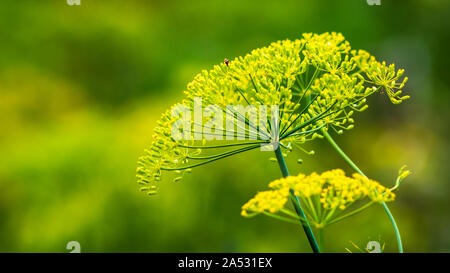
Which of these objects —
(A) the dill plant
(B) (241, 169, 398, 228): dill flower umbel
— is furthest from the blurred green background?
(B) (241, 169, 398, 228): dill flower umbel

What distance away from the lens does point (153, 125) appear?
436 centimetres

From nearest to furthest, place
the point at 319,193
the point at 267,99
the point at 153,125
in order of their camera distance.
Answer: the point at 319,193
the point at 267,99
the point at 153,125

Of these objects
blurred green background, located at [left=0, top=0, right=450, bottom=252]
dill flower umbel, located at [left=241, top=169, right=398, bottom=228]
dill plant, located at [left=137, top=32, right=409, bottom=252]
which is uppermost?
blurred green background, located at [left=0, top=0, right=450, bottom=252]

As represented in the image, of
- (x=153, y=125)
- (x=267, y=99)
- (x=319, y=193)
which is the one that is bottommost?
(x=319, y=193)

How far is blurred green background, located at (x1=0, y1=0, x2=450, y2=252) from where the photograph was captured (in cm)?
396

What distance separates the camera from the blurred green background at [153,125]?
3.96 m

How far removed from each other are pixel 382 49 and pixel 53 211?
380 cm

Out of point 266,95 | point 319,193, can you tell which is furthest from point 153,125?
point 319,193

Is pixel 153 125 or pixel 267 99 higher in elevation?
pixel 153 125

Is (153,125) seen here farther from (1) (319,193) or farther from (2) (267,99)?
(1) (319,193)

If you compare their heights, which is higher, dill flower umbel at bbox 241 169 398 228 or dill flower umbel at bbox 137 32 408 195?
dill flower umbel at bbox 137 32 408 195

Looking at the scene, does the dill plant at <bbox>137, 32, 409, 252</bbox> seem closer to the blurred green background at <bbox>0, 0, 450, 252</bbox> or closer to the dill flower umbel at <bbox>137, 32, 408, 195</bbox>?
the dill flower umbel at <bbox>137, 32, 408, 195</bbox>

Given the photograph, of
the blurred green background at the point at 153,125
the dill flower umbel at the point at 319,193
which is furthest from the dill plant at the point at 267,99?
the blurred green background at the point at 153,125

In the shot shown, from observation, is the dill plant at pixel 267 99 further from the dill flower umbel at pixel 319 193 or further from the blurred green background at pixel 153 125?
the blurred green background at pixel 153 125
